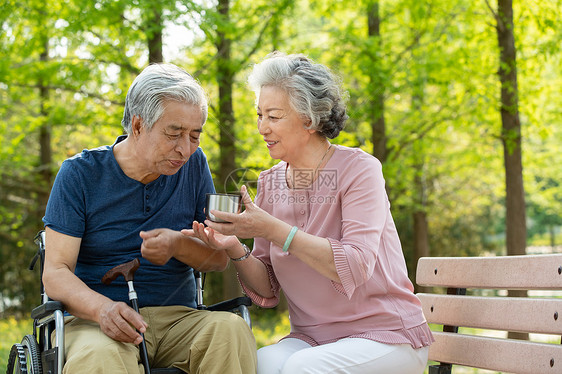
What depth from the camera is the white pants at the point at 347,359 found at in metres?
2.24

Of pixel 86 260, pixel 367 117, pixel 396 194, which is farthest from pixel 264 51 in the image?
pixel 86 260

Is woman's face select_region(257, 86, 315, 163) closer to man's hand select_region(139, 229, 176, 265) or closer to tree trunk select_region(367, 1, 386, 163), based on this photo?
man's hand select_region(139, 229, 176, 265)

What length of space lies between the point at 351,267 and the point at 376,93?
18.8ft

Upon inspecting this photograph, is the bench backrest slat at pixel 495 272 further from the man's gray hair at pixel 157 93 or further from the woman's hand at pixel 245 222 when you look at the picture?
the man's gray hair at pixel 157 93

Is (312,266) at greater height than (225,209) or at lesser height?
lesser

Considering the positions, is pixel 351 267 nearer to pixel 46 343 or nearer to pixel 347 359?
pixel 347 359

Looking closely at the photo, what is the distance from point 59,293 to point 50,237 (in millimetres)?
252

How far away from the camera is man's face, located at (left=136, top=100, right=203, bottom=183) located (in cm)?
256

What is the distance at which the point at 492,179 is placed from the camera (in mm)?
14320

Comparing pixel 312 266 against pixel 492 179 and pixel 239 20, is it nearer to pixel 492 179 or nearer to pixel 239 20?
pixel 239 20

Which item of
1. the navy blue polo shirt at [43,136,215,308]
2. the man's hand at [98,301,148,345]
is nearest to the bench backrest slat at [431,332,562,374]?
the navy blue polo shirt at [43,136,215,308]

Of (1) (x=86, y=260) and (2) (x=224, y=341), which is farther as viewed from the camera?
(1) (x=86, y=260)

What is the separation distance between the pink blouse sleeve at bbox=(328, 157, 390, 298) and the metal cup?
397 millimetres

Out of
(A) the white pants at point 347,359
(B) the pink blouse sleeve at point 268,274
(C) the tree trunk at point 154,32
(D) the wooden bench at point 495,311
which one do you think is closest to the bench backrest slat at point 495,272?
(D) the wooden bench at point 495,311
